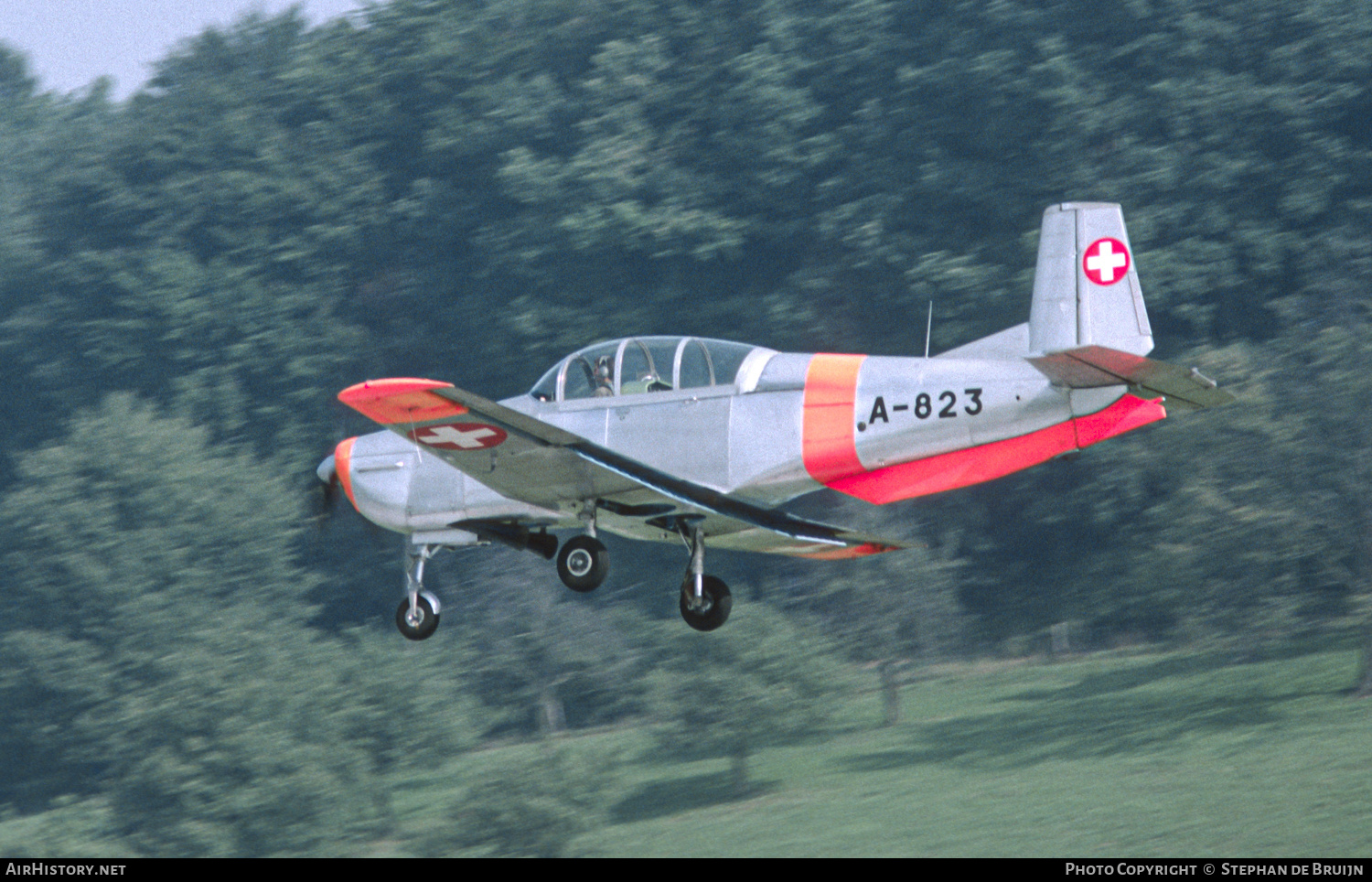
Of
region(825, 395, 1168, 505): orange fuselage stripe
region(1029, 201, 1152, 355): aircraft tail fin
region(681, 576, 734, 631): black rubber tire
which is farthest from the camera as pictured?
region(681, 576, 734, 631): black rubber tire

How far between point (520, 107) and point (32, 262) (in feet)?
63.1

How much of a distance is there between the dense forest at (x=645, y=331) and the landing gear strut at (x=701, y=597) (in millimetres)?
27592

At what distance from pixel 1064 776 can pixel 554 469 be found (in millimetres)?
28842

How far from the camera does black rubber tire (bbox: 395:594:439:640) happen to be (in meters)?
15.3

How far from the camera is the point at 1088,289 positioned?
13234 millimetres

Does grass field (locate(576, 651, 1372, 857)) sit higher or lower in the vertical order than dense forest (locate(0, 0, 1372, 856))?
lower

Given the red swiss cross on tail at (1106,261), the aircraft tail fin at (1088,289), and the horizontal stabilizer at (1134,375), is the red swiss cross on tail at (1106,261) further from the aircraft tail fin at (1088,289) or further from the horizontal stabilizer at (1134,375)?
the horizontal stabilizer at (1134,375)

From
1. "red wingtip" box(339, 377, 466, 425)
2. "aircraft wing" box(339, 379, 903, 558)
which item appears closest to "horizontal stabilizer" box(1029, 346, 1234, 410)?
"aircraft wing" box(339, 379, 903, 558)

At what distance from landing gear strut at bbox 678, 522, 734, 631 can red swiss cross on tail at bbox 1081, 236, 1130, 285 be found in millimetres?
4052

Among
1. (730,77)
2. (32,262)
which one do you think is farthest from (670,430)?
(32,262)

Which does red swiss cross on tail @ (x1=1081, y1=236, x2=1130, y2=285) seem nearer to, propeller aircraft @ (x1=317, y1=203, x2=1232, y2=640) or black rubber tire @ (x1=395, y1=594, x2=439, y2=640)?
propeller aircraft @ (x1=317, y1=203, x2=1232, y2=640)

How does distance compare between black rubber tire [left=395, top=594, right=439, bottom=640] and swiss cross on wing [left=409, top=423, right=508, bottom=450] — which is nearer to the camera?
swiss cross on wing [left=409, top=423, right=508, bottom=450]

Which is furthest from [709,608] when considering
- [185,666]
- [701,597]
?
[185,666]

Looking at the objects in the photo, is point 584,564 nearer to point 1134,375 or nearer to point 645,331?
point 1134,375
